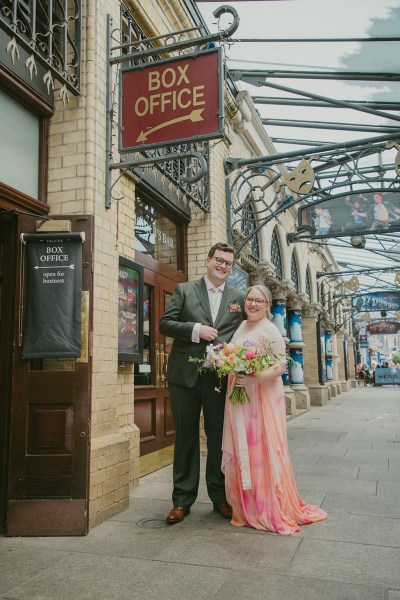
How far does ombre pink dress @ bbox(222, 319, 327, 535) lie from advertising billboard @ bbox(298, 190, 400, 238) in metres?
6.63

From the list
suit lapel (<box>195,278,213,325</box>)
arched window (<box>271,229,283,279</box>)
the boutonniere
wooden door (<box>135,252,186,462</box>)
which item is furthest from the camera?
arched window (<box>271,229,283,279</box>)

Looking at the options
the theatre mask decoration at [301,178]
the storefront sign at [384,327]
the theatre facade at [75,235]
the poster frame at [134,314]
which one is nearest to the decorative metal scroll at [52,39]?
the theatre facade at [75,235]

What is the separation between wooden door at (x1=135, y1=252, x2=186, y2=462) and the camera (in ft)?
18.4

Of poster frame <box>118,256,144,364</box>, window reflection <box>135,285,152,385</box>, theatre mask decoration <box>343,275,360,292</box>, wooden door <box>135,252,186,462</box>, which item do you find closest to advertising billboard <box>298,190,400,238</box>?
wooden door <box>135,252,186,462</box>

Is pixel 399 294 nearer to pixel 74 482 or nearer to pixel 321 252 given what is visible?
pixel 321 252

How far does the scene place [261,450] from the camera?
3.64 meters

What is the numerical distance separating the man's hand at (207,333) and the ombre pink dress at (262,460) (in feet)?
0.72

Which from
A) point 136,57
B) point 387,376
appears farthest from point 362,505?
point 387,376

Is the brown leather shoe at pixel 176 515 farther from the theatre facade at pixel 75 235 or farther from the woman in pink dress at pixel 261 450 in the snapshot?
the theatre facade at pixel 75 235

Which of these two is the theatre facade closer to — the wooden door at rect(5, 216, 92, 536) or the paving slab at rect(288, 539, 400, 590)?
the wooden door at rect(5, 216, 92, 536)

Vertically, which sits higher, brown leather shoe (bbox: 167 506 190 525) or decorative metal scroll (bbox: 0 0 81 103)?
decorative metal scroll (bbox: 0 0 81 103)

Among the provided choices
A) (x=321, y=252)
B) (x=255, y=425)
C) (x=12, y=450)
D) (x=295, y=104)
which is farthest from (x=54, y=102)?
(x=321, y=252)

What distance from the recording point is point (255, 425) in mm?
3689

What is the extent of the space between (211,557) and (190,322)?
1648 millimetres
